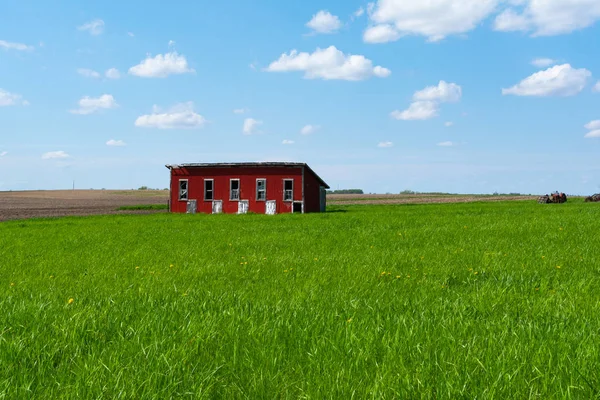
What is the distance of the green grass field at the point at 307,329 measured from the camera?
3.51m

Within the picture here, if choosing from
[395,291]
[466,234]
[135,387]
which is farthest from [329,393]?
[466,234]

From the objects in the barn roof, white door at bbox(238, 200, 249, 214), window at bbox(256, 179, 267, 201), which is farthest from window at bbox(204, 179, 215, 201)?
window at bbox(256, 179, 267, 201)

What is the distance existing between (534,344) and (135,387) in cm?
333

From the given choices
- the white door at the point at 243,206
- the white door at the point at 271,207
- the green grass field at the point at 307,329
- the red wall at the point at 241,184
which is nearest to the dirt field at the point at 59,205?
the red wall at the point at 241,184

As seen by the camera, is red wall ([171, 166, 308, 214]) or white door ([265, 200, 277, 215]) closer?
white door ([265, 200, 277, 215])

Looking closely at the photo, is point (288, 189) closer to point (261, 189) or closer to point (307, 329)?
point (261, 189)

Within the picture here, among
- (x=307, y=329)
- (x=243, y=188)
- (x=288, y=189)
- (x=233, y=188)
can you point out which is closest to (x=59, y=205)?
(x=233, y=188)

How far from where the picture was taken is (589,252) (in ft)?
36.8

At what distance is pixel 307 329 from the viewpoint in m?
4.77

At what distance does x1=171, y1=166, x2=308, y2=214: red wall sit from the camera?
4044cm

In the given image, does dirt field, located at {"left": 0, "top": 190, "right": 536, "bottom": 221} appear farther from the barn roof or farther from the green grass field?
the green grass field

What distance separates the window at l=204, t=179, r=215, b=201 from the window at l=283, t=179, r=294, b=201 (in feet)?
20.9

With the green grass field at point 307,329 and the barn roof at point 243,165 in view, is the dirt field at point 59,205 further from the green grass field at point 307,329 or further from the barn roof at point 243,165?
the green grass field at point 307,329

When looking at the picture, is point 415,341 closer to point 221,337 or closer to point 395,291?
point 221,337
